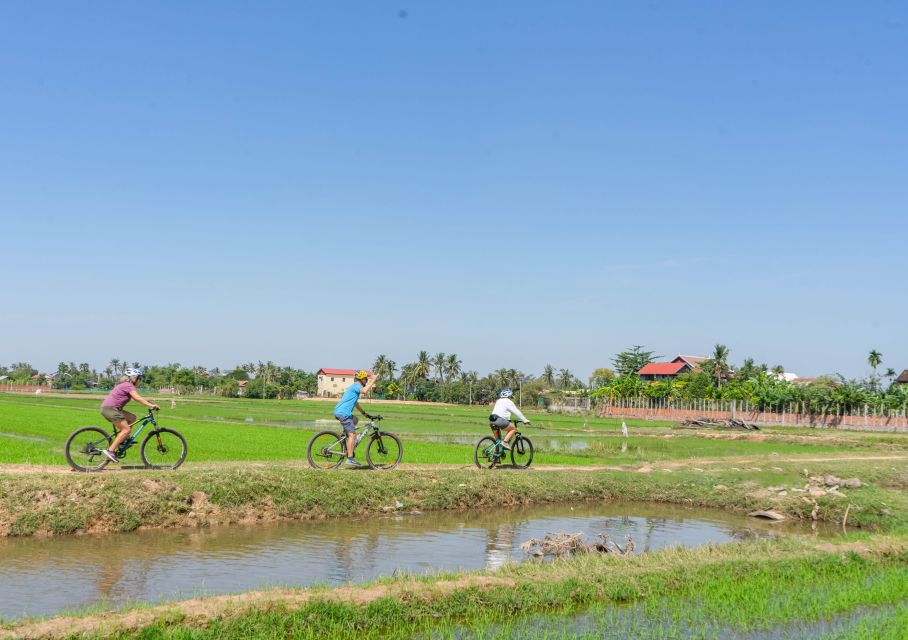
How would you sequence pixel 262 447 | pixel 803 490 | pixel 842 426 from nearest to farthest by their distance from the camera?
pixel 803 490 → pixel 262 447 → pixel 842 426

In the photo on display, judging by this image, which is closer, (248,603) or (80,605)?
(248,603)

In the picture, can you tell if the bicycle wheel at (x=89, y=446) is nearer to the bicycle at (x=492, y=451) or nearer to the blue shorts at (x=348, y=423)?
the blue shorts at (x=348, y=423)

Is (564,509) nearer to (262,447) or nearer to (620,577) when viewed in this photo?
(620,577)

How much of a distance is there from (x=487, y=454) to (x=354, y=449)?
3.66m

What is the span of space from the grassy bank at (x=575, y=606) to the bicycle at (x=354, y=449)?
6728 millimetres

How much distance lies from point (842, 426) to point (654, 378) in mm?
51495

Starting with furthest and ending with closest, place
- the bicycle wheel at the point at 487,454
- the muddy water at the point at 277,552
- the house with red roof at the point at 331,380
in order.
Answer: the house with red roof at the point at 331,380
the bicycle wheel at the point at 487,454
the muddy water at the point at 277,552

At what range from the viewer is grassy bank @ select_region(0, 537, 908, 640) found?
672cm

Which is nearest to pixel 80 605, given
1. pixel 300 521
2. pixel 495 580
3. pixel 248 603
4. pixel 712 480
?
pixel 248 603

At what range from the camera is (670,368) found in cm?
11331

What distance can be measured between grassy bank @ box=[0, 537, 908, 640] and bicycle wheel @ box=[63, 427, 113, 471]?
7.25 metres

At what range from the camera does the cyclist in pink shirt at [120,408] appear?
1320 centimetres

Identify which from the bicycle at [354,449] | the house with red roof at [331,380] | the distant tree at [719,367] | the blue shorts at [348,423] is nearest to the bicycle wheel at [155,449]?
the bicycle at [354,449]

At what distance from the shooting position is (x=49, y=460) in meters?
16.4
